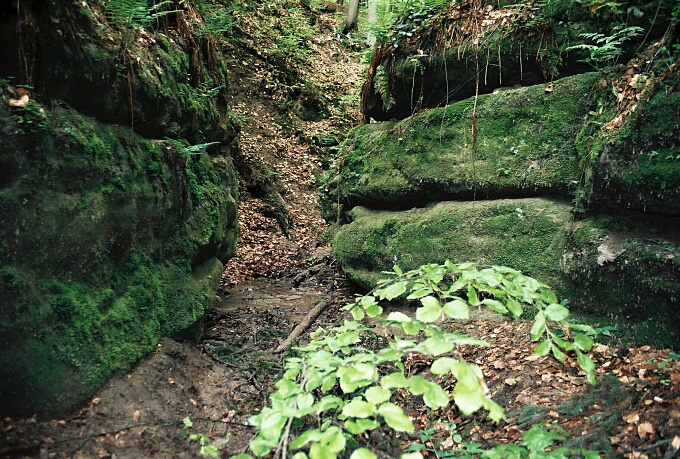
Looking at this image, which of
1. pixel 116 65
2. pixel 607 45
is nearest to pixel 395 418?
pixel 116 65

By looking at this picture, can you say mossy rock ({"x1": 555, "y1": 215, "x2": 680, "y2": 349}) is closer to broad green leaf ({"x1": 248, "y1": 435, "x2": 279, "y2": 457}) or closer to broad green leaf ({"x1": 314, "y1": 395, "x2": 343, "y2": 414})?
broad green leaf ({"x1": 314, "y1": 395, "x2": 343, "y2": 414})

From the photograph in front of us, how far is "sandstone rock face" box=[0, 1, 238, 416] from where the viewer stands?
3432 mm

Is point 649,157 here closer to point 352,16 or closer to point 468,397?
point 468,397

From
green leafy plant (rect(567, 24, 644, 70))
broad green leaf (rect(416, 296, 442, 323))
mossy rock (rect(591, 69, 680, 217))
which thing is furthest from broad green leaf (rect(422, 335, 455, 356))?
green leafy plant (rect(567, 24, 644, 70))

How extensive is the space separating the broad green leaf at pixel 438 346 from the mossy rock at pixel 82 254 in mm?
3319

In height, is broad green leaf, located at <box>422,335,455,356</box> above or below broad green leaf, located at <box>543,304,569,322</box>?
above

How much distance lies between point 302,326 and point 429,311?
5009 millimetres

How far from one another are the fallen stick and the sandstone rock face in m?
1.17

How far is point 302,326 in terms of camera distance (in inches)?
258

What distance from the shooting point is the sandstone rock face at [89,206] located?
11.3 feet

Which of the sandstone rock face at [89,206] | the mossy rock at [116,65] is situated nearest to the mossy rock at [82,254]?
the sandstone rock face at [89,206]

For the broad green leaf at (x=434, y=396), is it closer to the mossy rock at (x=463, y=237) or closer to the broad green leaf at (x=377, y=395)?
the broad green leaf at (x=377, y=395)

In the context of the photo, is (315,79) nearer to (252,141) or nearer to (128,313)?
(252,141)

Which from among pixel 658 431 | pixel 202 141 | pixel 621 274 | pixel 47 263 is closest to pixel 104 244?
pixel 47 263
